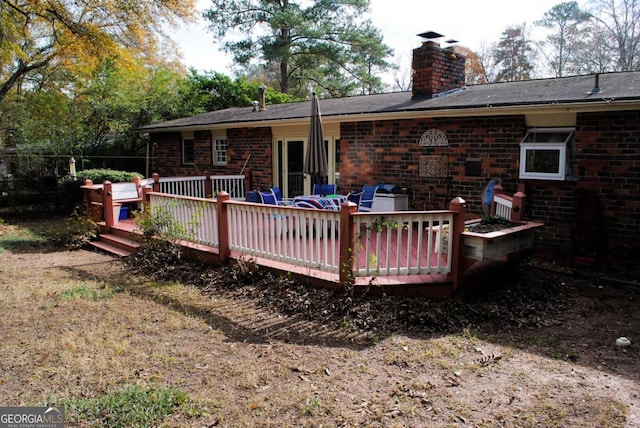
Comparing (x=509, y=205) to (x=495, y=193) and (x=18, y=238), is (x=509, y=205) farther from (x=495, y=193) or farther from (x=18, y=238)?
(x=18, y=238)

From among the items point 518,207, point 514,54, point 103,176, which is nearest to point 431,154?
point 518,207

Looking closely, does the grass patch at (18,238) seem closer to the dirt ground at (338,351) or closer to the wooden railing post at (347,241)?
the dirt ground at (338,351)

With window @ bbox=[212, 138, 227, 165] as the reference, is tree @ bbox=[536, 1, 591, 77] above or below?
above

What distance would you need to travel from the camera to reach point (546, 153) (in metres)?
7.31

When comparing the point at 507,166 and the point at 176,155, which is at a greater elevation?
the point at 176,155

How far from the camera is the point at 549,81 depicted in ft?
29.5

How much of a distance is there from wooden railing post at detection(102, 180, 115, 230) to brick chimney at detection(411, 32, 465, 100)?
666cm

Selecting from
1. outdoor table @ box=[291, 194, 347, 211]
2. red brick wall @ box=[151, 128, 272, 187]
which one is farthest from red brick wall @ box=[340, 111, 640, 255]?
red brick wall @ box=[151, 128, 272, 187]

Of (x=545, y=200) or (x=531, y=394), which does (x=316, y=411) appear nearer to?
(x=531, y=394)

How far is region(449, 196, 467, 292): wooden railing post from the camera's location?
521 cm

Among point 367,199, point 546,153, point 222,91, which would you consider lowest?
point 367,199

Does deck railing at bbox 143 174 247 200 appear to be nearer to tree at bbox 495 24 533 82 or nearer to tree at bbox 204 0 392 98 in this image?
tree at bbox 204 0 392 98

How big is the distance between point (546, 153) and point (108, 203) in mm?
8208

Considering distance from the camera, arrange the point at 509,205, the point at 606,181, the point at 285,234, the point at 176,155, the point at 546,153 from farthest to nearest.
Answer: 1. the point at 176,155
2. the point at 546,153
3. the point at 606,181
4. the point at 509,205
5. the point at 285,234
